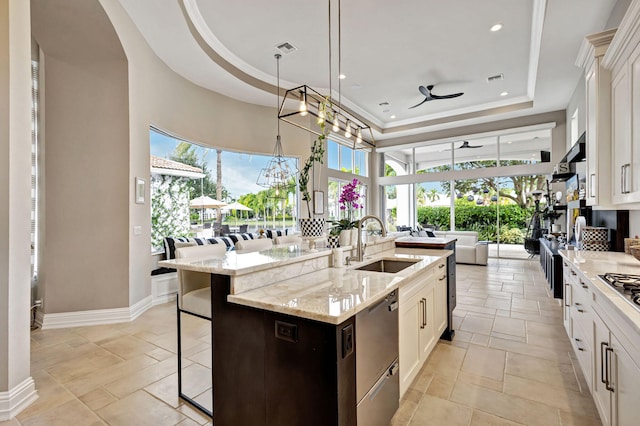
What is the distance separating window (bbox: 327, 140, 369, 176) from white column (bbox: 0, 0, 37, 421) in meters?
5.98

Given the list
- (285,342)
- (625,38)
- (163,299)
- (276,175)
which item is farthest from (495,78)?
(163,299)

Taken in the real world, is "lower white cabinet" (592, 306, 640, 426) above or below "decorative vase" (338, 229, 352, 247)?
below

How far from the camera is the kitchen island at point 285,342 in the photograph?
49.4 inches

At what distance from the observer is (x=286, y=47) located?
4531 mm

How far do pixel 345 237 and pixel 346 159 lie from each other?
20.8ft

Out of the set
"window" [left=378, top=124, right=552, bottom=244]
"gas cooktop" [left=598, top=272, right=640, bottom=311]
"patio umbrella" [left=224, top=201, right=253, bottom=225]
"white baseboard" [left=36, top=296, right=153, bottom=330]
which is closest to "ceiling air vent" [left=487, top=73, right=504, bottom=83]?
"window" [left=378, top=124, right=552, bottom=244]

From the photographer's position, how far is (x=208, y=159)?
5520 millimetres

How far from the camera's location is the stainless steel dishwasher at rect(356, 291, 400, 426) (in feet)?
4.56

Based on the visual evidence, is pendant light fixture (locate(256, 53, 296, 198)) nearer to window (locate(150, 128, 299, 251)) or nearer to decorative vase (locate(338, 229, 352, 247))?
window (locate(150, 128, 299, 251))

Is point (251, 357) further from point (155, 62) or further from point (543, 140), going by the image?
point (543, 140)

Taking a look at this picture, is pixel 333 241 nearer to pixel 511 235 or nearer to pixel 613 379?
pixel 613 379

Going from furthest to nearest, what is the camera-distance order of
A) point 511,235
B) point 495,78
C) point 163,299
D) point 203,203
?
point 511,235 → point 495,78 → point 203,203 → point 163,299

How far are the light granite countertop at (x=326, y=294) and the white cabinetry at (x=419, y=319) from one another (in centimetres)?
15

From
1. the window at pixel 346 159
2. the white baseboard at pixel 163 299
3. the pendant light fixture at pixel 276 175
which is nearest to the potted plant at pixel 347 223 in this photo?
the white baseboard at pixel 163 299
